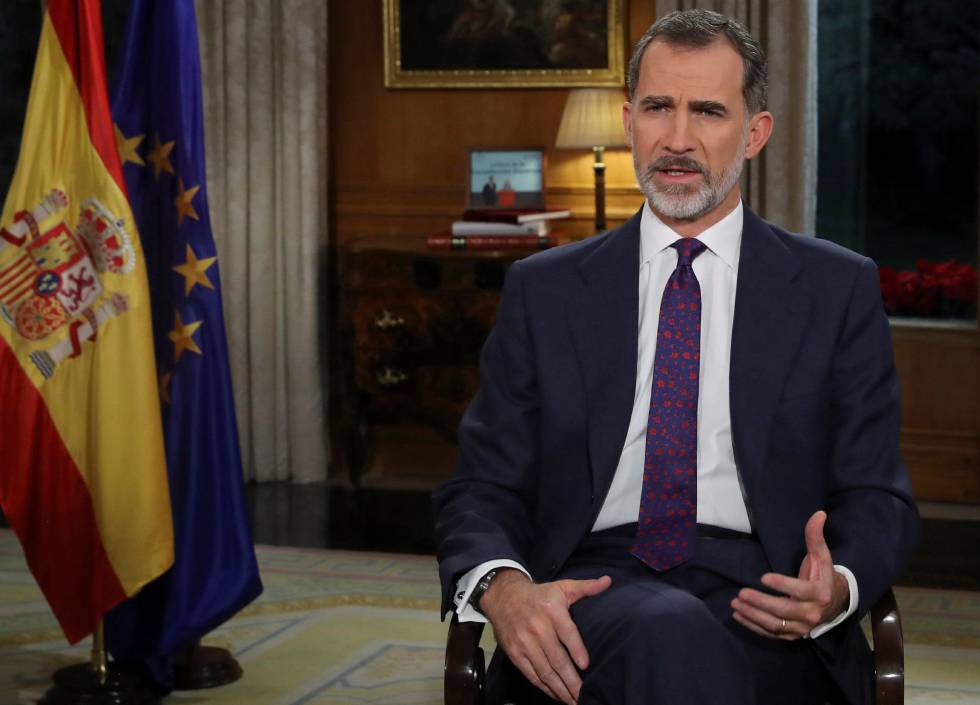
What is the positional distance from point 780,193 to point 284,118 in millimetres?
2109

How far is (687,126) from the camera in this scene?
251cm

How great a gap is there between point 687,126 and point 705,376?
1.35 feet

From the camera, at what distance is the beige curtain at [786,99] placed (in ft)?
19.7

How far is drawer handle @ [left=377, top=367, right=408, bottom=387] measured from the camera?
622cm

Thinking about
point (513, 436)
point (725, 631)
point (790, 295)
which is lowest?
point (725, 631)

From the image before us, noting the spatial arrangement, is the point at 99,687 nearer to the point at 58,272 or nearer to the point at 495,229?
the point at 58,272

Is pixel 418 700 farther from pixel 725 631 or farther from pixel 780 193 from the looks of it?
pixel 780 193

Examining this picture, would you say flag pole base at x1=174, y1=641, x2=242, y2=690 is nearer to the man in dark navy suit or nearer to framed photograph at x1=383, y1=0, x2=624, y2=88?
the man in dark navy suit

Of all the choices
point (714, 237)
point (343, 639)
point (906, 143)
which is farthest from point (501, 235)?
point (714, 237)

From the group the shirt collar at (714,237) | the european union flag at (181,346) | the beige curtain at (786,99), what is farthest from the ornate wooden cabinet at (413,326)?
the shirt collar at (714,237)

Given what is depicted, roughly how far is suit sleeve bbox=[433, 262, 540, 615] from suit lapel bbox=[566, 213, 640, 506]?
98mm

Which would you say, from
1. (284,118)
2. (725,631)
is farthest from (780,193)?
(725,631)

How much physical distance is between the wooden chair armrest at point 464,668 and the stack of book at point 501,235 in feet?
12.6

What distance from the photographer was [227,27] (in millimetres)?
6496
